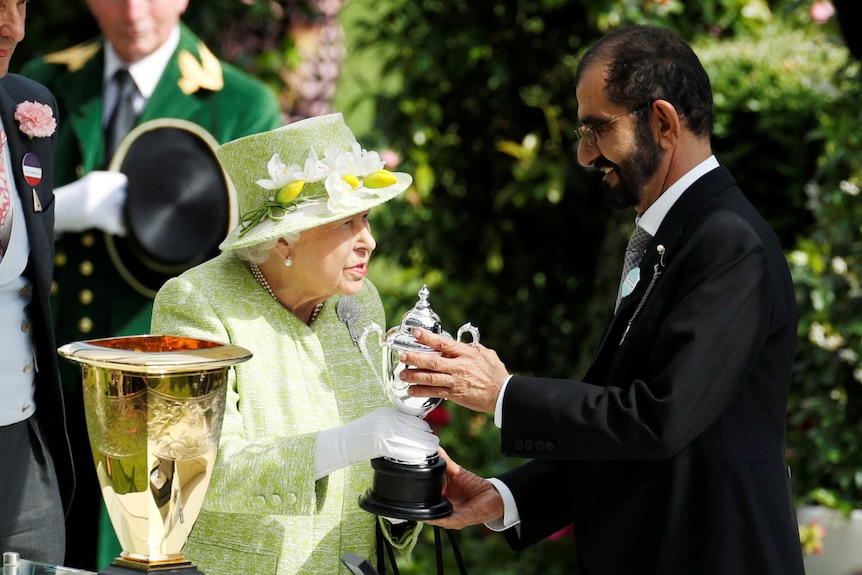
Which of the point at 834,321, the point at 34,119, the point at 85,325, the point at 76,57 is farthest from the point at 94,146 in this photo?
the point at 834,321

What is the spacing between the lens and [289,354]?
9.02 feet

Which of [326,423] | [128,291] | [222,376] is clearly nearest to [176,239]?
[128,291]

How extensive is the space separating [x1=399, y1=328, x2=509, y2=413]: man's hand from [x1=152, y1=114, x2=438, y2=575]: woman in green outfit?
0.11 metres

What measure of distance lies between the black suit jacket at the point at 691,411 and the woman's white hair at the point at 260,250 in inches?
23.0

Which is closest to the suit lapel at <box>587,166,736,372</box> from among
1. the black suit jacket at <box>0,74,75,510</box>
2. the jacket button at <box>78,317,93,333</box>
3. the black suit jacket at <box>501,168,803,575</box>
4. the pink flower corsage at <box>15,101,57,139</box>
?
the black suit jacket at <box>501,168,803,575</box>

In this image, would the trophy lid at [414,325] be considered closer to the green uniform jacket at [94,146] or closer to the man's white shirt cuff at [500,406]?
the man's white shirt cuff at [500,406]

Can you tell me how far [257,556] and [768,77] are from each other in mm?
3516

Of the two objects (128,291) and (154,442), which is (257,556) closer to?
(154,442)

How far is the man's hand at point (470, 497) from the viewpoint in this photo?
111 inches

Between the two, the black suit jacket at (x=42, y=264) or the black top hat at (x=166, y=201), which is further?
the black top hat at (x=166, y=201)

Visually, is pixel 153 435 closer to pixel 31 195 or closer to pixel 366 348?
pixel 366 348

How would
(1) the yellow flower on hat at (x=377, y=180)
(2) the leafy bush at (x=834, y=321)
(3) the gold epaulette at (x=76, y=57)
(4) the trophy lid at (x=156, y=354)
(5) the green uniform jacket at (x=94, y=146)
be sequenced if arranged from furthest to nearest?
1. (2) the leafy bush at (x=834, y=321)
2. (3) the gold epaulette at (x=76, y=57)
3. (5) the green uniform jacket at (x=94, y=146)
4. (1) the yellow flower on hat at (x=377, y=180)
5. (4) the trophy lid at (x=156, y=354)

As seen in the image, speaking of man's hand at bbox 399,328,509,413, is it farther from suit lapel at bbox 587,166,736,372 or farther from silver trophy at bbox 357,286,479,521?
suit lapel at bbox 587,166,736,372

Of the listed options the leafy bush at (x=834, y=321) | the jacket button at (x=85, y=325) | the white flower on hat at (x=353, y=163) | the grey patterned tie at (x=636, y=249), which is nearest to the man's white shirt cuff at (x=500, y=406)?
the grey patterned tie at (x=636, y=249)
